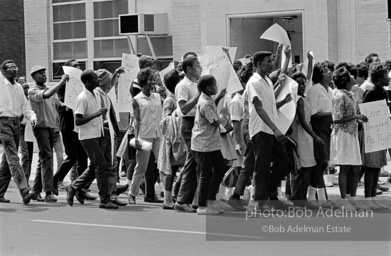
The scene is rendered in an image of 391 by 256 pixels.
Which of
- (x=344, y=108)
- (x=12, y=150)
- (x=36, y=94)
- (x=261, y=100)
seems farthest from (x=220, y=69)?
(x=12, y=150)

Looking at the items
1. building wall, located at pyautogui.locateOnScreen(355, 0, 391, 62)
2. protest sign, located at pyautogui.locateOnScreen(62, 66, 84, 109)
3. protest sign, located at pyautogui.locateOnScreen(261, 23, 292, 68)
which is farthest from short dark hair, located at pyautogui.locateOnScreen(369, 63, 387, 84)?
building wall, located at pyautogui.locateOnScreen(355, 0, 391, 62)

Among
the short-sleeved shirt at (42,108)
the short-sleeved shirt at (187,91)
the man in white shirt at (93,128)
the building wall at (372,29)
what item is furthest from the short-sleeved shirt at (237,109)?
the building wall at (372,29)

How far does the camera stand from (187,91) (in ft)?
40.1

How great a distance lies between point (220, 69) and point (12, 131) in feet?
10.7

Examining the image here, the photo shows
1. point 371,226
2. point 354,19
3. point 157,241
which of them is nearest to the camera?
point 157,241

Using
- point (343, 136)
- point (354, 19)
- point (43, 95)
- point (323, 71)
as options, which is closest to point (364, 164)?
point (343, 136)

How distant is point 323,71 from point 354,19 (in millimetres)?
8522

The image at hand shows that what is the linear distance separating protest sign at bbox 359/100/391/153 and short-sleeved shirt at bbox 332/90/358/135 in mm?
233

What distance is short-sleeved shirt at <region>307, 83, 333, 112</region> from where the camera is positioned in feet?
40.2

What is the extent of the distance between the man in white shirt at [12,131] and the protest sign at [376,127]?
16.0ft

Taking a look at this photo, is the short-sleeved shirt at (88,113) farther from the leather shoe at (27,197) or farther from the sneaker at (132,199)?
the leather shoe at (27,197)

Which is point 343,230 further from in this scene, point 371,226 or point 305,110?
point 305,110

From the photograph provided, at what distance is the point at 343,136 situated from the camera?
1215 cm

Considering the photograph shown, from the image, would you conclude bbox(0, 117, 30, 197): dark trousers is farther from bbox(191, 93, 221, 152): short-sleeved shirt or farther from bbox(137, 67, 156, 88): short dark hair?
bbox(191, 93, 221, 152): short-sleeved shirt
